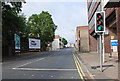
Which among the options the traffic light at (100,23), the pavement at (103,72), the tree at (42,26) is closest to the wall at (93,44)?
the tree at (42,26)

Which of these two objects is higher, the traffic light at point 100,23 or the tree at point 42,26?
the tree at point 42,26

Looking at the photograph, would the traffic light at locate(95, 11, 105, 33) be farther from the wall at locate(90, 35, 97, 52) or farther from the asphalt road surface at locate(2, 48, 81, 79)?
the wall at locate(90, 35, 97, 52)

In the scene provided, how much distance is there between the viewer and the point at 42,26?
173ft

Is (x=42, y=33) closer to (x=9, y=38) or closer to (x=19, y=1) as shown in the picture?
(x=9, y=38)

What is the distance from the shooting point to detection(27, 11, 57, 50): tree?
51062mm

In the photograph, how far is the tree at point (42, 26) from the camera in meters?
51.1

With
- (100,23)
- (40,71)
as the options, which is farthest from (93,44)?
(40,71)

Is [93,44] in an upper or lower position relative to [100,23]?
lower

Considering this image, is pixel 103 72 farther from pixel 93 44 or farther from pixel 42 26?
pixel 42 26

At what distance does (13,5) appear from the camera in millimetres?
20547

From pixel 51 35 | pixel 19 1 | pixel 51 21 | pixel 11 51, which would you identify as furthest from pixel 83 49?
pixel 19 1

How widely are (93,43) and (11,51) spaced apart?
21618 millimetres

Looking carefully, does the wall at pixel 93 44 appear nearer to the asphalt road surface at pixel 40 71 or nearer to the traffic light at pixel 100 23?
the asphalt road surface at pixel 40 71

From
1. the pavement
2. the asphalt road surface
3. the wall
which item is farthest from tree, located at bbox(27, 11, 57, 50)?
the pavement
